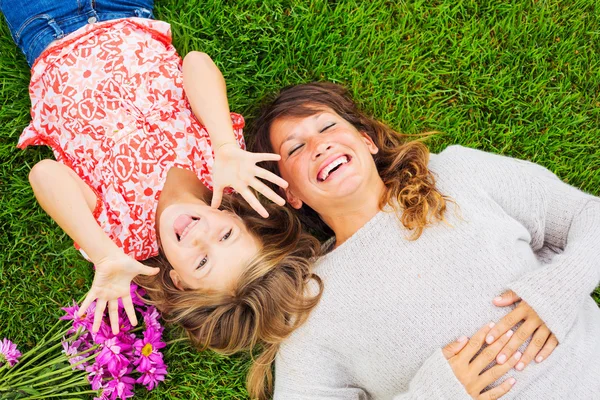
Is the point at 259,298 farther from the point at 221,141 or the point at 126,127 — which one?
the point at 126,127

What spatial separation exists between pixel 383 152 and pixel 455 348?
3.11 feet

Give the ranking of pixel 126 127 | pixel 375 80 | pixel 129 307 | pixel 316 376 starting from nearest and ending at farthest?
pixel 129 307 → pixel 316 376 → pixel 126 127 → pixel 375 80

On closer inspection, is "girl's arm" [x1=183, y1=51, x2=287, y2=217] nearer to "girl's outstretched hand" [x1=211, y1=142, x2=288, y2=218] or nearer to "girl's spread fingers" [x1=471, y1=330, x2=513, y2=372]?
"girl's outstretched hand" [x1=211, y1=142, x2=288, y2=218]

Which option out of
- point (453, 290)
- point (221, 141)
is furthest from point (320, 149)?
point (453, 290)

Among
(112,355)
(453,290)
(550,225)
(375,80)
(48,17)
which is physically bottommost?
(112,355)

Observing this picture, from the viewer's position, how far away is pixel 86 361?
2.42 meters

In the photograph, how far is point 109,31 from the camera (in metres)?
2.46

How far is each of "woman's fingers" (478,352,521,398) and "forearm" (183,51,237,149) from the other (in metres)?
1.36

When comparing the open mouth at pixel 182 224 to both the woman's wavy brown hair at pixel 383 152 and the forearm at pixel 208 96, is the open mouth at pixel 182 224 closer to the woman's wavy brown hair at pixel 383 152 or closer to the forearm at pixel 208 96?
the forearm at pixel 208 96

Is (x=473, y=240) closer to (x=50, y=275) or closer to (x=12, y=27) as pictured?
(x=50, y=275)

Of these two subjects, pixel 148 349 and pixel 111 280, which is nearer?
pixel 111 280

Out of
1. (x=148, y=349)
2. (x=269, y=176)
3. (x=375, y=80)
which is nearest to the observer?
(x=269, y=176)

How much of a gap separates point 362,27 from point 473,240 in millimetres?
1239

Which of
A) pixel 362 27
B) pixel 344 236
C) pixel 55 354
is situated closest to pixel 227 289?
pixel 344 236
